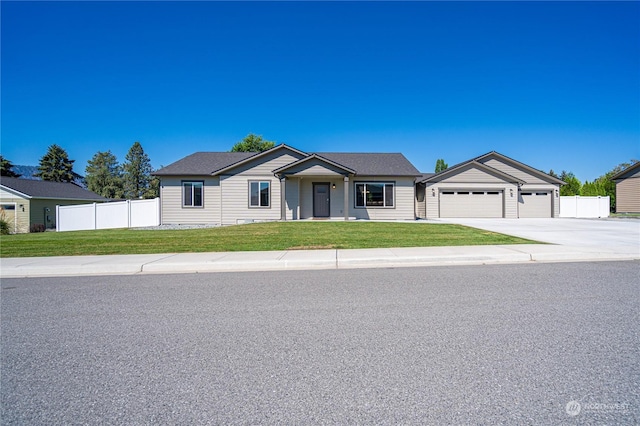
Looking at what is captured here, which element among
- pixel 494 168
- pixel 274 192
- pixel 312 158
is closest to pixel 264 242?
pixel 312 158

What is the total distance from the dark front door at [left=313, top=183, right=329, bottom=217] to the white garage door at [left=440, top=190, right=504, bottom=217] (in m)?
9.02

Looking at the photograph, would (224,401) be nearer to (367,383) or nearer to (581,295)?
(367,383)

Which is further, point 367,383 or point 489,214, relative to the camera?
point 489,214

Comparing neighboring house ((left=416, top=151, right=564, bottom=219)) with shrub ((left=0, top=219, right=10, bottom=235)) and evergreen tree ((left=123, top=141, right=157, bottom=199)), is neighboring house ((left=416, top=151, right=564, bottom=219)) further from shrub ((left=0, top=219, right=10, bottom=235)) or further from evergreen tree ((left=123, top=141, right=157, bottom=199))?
evergreen tree ((left=123, top=141, right=157, bottom=199))

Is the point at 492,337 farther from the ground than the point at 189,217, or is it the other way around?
the point at 189,217

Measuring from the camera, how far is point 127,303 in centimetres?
506

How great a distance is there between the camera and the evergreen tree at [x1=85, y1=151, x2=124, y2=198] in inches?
2290

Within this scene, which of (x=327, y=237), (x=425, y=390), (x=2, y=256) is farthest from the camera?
(x=327, y=237)

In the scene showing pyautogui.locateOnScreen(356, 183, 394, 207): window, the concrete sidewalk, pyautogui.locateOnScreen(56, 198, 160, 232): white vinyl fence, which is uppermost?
pyautogui.locateOnScreen(356, 183, 394, 207): window

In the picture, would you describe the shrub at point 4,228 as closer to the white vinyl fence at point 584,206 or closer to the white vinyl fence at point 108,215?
the white vinyl fence at point 108,215

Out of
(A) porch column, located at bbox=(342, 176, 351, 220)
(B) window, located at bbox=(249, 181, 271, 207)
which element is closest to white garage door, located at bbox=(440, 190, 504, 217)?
Answer: (A) porch column, located at bbox=(342, 176, 351, 220)

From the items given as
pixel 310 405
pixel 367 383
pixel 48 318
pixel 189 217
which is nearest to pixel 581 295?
pixel 367 383

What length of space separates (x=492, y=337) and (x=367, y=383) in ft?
5.55

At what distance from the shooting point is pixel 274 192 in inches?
838
